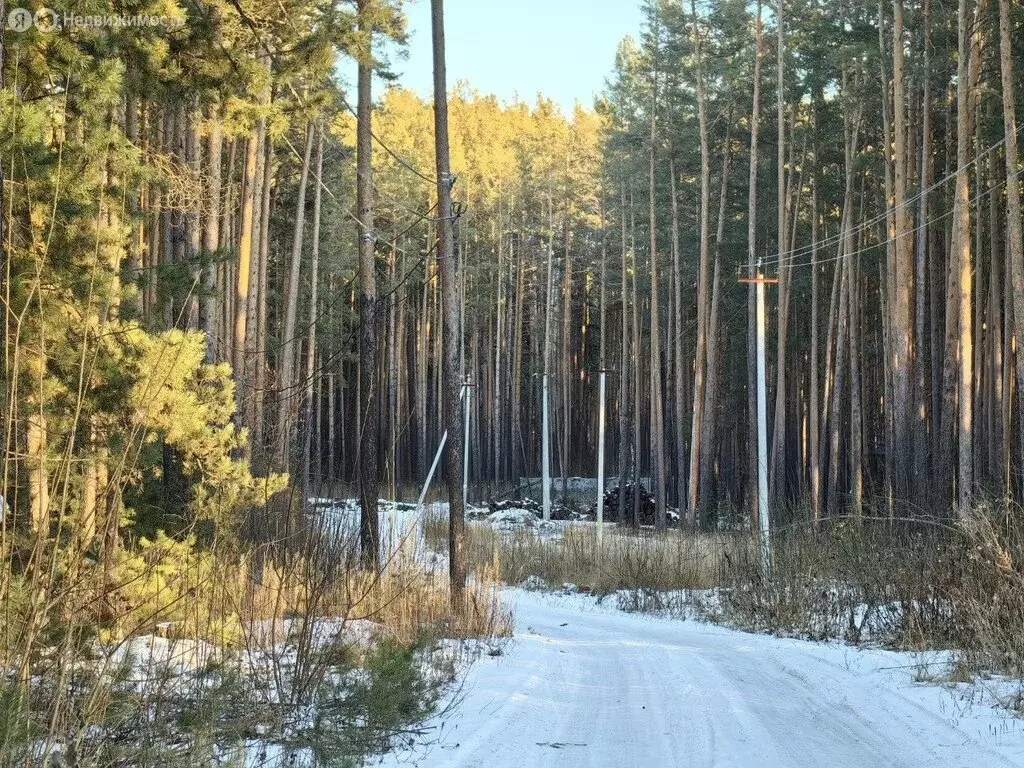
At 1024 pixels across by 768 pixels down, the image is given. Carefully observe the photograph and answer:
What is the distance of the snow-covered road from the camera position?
5094mm

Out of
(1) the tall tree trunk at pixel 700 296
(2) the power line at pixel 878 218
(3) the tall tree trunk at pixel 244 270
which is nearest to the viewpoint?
(3) the tall tree trunk at pixel 244 270

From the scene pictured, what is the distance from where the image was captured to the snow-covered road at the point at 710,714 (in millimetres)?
5094

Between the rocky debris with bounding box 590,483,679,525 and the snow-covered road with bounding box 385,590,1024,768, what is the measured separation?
25.1 meters

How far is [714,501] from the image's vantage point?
36.2m

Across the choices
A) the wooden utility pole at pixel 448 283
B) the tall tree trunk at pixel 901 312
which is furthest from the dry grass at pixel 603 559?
the tall tree trunk at pixel 901 312

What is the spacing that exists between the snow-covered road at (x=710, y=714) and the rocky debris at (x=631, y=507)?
82.2 feet

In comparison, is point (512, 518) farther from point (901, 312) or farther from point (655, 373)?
point (901, 312)

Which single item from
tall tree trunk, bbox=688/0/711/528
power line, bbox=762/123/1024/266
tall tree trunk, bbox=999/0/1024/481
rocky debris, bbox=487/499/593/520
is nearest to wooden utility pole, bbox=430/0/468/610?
tall tree trunk, bbox=999/0/1024/481

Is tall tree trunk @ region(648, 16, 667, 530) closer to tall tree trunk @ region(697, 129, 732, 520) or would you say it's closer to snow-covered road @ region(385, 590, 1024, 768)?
tall tree trunk @ region(697, 129, 732, 520)

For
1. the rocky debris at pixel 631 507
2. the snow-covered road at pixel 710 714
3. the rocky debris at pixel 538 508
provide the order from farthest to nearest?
the rocky debris at pixel 538 508 < the rocky debris at pixel 631 507 < the snow-covered road at pixel 710 714

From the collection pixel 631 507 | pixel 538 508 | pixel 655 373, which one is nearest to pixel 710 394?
pixel 655 373

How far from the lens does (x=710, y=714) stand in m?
6.10

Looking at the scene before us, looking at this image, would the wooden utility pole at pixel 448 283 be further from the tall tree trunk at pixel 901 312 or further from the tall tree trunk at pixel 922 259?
the tall tree trunk at pixel 901 312

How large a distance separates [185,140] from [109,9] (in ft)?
24.9
